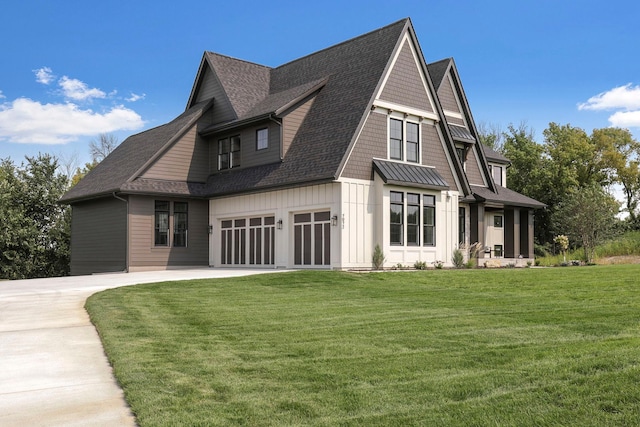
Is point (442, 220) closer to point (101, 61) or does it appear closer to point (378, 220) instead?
point (378, 220)

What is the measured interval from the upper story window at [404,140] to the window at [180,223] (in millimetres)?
9457

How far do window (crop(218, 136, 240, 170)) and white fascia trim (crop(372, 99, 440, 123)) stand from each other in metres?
Result: 6.92

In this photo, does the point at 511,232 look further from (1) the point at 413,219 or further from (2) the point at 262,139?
(2) the point at 262,139

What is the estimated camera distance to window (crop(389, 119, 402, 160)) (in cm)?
2444

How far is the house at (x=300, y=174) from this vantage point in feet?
75.5

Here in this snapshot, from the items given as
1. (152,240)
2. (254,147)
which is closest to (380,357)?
(254,147)

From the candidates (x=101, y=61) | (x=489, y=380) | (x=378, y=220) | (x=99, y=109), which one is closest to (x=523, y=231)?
(x=378, y=220)

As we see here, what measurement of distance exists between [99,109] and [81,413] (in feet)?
233

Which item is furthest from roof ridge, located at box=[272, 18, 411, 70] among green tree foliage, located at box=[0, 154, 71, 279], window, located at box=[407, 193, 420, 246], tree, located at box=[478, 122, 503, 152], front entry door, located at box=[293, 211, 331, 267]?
tree, located at box=[478, 122, 503, 152]

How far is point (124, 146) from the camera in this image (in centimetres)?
3425

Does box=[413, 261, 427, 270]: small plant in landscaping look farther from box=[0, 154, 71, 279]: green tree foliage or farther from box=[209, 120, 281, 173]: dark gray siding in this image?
box=[0, 154, 71, 279]: green tree foliage

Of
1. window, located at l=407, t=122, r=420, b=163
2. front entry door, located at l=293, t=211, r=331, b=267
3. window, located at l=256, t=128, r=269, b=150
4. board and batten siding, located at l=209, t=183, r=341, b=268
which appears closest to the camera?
board and batten siding, located at l=209, t=183, r=341, b=268

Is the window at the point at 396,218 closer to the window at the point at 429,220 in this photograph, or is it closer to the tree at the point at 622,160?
the window at the point at 429,220

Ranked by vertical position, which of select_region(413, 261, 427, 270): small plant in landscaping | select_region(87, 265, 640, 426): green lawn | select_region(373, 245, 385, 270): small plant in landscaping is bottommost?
select_region(87, 265, 640, 426): green lawn
